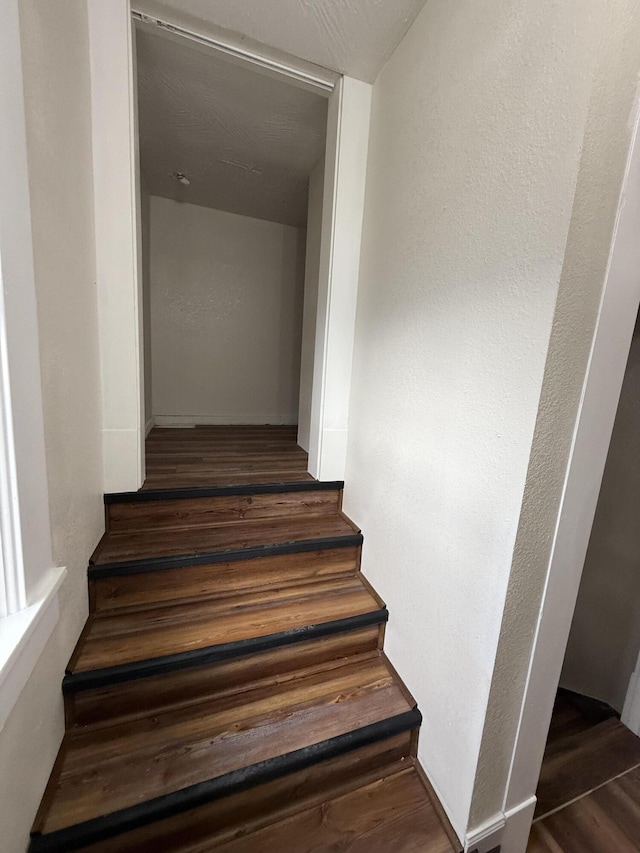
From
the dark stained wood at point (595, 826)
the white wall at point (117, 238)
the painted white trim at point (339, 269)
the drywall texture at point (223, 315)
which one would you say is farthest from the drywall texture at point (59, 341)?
the drywall texture at point (223, 315)

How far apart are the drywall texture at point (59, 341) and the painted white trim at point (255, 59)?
0.26 metres

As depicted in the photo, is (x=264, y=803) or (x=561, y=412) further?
(x=264, y=803)

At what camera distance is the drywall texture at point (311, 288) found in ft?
7.33

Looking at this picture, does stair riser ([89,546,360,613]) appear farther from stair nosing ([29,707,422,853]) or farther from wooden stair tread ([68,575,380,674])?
stair nosing ([29,707,422,853])

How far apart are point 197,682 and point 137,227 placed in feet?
6.04

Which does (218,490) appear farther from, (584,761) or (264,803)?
(584,761)

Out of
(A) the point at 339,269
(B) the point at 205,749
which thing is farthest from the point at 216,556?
(A) the point at 339,269

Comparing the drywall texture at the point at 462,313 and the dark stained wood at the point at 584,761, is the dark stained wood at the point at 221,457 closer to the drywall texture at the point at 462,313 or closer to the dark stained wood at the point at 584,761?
the drywall texture at the point at 462,313

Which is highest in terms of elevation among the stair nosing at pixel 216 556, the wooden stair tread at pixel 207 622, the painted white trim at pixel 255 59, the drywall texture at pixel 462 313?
the painted white trim at pixel 255 59

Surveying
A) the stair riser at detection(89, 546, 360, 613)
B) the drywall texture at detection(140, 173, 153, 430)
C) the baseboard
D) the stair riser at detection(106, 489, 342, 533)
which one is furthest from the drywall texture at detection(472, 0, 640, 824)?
the baseboard

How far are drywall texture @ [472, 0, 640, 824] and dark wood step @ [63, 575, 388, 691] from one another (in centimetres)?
55

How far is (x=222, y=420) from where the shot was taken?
11.3 ft

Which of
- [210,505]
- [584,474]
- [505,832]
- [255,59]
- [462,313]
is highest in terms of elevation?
[255,59]

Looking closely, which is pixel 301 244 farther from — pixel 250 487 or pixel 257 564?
pixel 257 564
